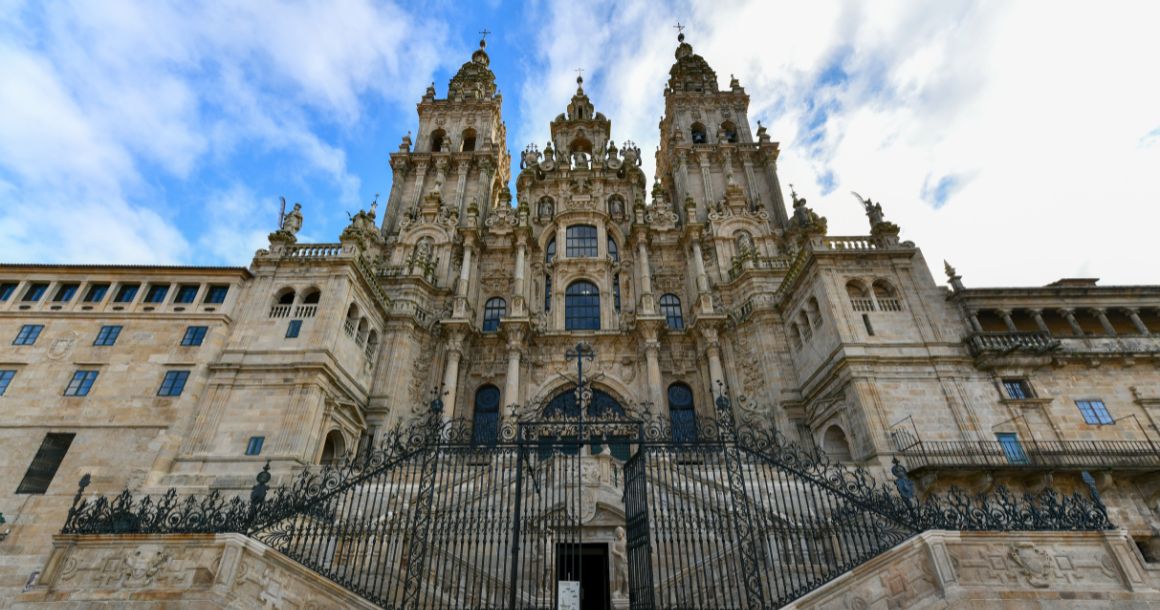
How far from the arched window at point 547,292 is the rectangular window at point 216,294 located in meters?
14.4

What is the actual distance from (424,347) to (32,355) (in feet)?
44.6

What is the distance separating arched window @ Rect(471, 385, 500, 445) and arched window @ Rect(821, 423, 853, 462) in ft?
45.2

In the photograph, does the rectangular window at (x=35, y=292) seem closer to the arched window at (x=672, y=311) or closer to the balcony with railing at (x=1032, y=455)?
the arched window at (x=672, y=311)

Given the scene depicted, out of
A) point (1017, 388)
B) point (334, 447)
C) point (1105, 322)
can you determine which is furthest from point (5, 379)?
point (1105, 322)

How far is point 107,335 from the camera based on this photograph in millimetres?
18781

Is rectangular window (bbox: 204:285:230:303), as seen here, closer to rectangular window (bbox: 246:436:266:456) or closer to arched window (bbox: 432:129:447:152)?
rectangular window (bbox: 246:436:266:456)

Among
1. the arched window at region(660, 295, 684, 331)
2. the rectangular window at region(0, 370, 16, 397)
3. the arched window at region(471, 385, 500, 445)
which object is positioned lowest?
the rectangular window at region(0, 370, 16, 397)

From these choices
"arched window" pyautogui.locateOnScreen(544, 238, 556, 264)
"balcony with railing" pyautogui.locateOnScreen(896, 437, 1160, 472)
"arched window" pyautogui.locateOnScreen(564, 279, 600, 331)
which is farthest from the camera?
"arched window" pyautogui.locateOnScreen(544, 238, 556, 264)

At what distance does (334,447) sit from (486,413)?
7007mm

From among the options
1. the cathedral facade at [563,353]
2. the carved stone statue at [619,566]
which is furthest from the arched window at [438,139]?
the carved stone statue at [619,566]

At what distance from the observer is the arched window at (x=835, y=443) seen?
1983cm

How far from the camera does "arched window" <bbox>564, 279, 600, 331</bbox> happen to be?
90.0 ft

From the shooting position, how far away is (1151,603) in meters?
8.33

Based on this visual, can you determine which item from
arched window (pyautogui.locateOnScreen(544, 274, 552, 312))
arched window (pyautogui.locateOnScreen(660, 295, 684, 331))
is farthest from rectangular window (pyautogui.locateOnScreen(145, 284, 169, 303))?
arched window (pyautogui.locateOnScreen(660, 295, 684, 331))
